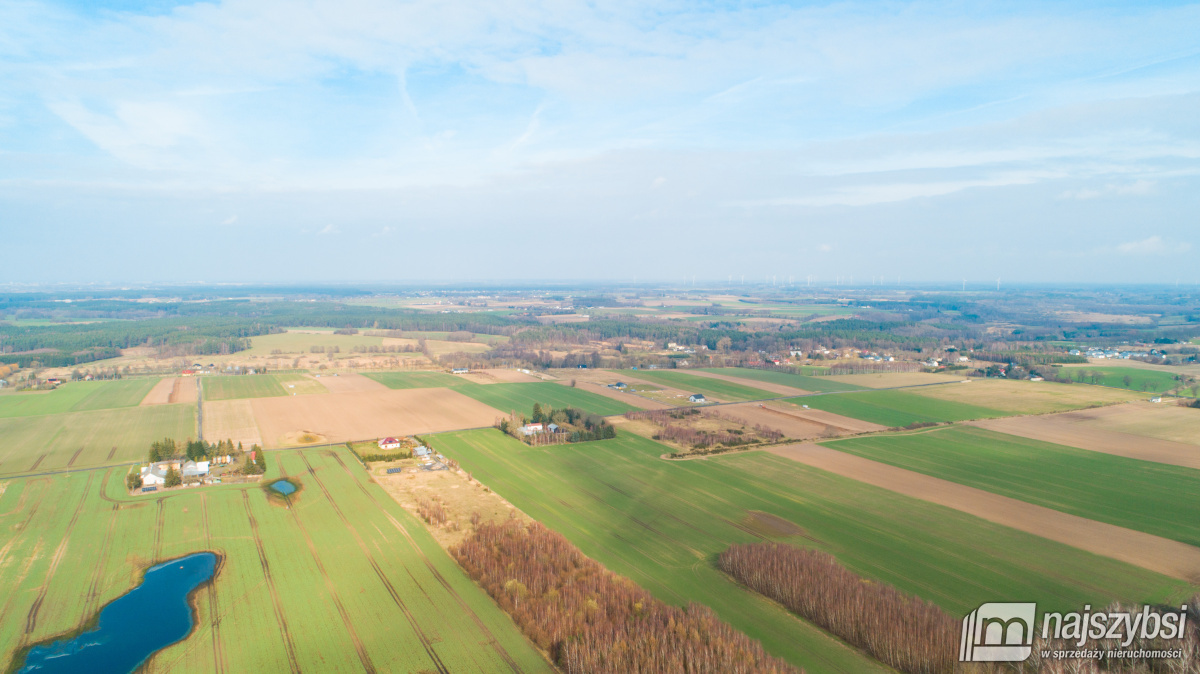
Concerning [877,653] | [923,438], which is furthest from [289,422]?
[923,438]

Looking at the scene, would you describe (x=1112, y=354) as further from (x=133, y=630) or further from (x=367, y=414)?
(x=133, y=630)

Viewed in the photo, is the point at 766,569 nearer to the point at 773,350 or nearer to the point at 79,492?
the point at 79,492

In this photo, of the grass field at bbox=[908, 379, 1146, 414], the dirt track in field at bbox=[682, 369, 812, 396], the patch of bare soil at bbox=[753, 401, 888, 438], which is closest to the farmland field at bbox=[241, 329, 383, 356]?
the dirt track in field at bbox=[682, 369, 812, 396]

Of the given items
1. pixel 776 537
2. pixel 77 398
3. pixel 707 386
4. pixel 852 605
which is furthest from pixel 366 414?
pixel 852 605

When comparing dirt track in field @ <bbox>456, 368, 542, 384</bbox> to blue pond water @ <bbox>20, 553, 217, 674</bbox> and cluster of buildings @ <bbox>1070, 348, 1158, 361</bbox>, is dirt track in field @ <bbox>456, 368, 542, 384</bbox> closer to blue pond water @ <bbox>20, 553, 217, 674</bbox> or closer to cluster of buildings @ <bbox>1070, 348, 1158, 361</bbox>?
blue pond water @ <bbox>20, 553, 217, 674</bbox>

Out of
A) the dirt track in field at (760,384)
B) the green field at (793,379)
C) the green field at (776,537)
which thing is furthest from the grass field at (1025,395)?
the green field at (776,537)

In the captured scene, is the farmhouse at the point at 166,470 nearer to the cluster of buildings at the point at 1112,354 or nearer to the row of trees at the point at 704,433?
the row of trees at the point at 704,433

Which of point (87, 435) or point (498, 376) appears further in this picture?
point (498, 376)

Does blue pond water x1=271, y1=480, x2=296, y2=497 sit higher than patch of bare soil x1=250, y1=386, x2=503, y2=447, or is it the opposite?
patch of bare soil x1=250, y1=386, x2=503, y2=447
